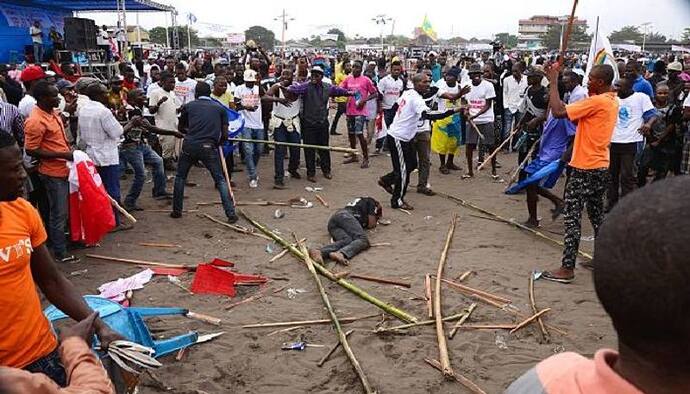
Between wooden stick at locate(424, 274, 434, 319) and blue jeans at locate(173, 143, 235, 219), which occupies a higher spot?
blue jeans at locate(173, 143, 235, 219)

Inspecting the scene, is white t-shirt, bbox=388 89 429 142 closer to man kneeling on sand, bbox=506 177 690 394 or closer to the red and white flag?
the red and white flag

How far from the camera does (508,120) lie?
11891 millimetres

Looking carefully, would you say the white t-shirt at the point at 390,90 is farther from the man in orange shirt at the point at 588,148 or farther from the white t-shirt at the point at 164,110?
the man in orange shirt at the point at 588,148

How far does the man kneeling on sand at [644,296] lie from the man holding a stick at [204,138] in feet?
23.4

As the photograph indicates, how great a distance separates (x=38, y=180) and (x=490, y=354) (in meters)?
5.09

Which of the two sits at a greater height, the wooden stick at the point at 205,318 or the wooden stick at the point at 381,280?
the wooden stick at the point at 381,280

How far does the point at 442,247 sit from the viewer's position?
6957 millimetres

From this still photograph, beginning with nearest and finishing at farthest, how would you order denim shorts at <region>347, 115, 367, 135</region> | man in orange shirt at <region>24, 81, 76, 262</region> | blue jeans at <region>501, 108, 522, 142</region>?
man in orange shirt at <region>24, 81, 76, 262</region> → denim shorts at <region>347, 115, 367, 135</region> → blue jeans at <region>501, 108, 522, 142</region>

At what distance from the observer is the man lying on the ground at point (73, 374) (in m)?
1.53

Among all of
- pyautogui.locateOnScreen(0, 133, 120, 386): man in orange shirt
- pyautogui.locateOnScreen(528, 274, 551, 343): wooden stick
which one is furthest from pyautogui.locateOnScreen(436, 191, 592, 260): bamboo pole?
pyautogui.locateOnScreen(0, 133, 120, 386): man in orange shirt

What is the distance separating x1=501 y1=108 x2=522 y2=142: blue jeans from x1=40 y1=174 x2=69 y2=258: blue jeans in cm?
844

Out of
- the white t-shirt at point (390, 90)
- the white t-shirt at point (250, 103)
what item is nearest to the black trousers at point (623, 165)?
the white t-shirt at point (390, 90)

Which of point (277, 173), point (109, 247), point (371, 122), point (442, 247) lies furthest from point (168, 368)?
point (371, 122)

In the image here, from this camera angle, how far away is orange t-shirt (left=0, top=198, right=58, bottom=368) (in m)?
2.30
